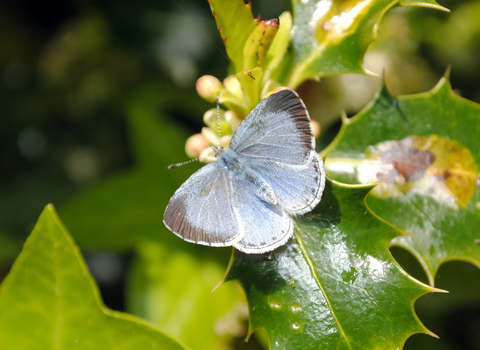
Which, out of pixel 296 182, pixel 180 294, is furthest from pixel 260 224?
pixel 180 294

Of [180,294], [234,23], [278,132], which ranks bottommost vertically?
[180,294]

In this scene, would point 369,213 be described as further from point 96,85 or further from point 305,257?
point 96,85

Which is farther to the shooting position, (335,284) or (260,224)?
(260,224)

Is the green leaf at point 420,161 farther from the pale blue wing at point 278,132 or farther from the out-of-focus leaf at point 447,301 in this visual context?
the out-of-focus leaf at point 447,301

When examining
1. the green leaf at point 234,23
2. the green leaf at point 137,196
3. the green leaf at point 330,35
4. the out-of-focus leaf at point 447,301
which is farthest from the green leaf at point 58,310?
the out-of-focus leaf at point 447,301

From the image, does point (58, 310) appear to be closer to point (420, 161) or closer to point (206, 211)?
point (206, 211)

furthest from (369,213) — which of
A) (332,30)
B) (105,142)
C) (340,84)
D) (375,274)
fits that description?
(105,142)
